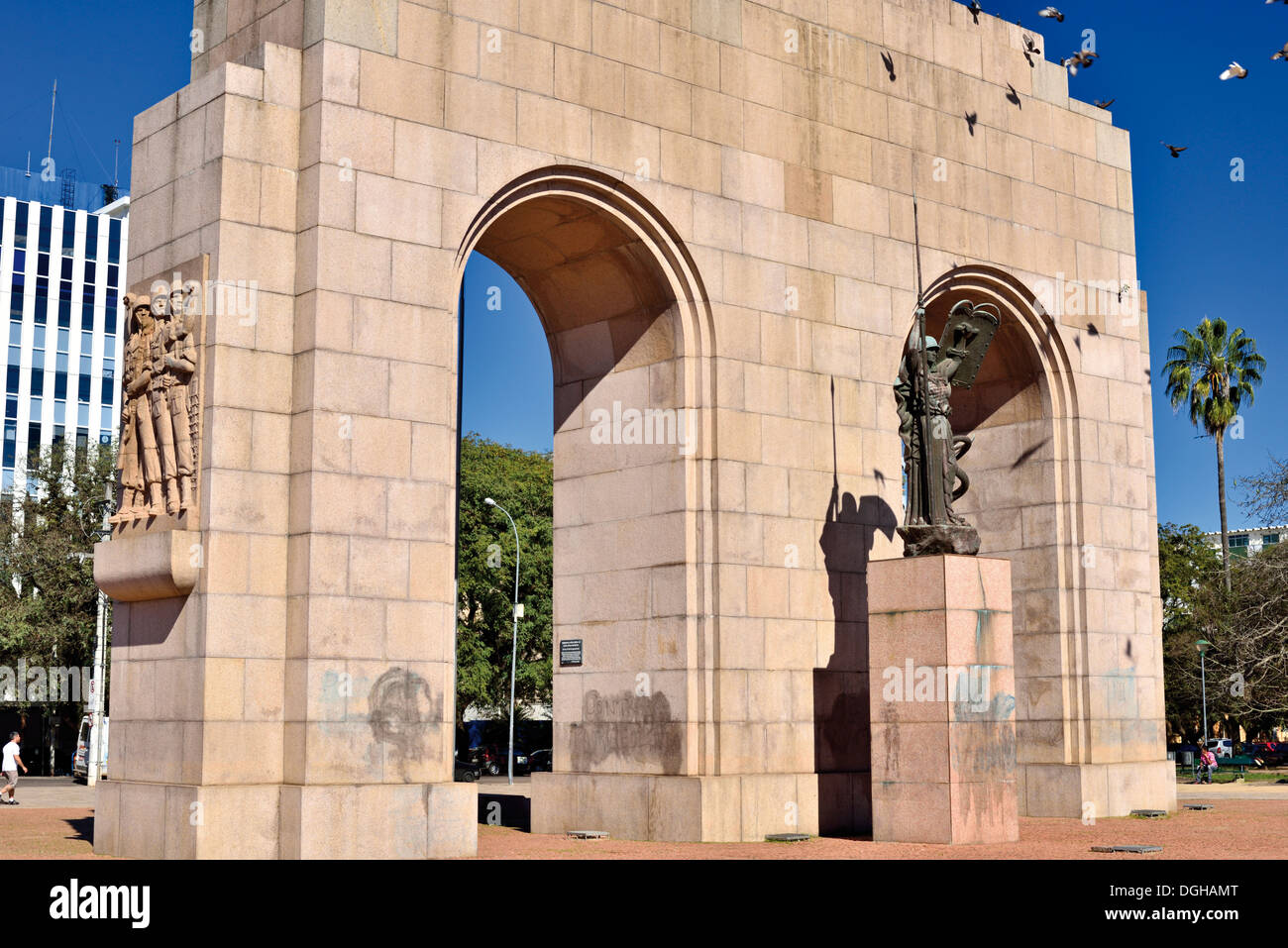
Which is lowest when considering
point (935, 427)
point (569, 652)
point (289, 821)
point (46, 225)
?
point (289, 821)

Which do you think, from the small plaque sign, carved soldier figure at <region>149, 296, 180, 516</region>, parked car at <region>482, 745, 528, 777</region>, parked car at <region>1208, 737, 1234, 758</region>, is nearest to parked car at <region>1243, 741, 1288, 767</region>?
parked car at <region>1208, 737, 1234, 758</region>

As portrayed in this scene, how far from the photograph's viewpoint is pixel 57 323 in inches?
3189

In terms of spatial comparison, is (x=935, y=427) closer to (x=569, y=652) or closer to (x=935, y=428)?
(x=935, y=428)

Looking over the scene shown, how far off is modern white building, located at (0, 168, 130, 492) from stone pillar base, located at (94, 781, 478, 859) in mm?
66154

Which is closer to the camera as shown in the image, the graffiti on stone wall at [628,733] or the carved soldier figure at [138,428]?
the carved soldier figure at [138,428]

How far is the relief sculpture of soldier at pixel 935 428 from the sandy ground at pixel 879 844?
370 cm

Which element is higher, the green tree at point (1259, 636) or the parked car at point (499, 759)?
the green tree at point (1259, 636)

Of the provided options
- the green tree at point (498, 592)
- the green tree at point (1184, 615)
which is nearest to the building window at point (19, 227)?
Answer: the green tree at point (498, 592)

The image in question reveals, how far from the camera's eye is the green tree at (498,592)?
168ft

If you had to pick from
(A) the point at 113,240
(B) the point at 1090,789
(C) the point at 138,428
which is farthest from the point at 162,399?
(A) the point at 113,240

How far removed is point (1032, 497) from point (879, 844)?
8489 millimetres

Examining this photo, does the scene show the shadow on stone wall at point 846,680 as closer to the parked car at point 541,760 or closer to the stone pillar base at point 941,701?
the stone pillar base at point 941,701

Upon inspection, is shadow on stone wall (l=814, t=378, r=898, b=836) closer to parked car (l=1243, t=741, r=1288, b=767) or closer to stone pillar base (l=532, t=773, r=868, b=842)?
stone pillar base (l=532, t=773, r=868, b=842)

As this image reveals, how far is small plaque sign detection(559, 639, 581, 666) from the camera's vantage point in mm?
20812
